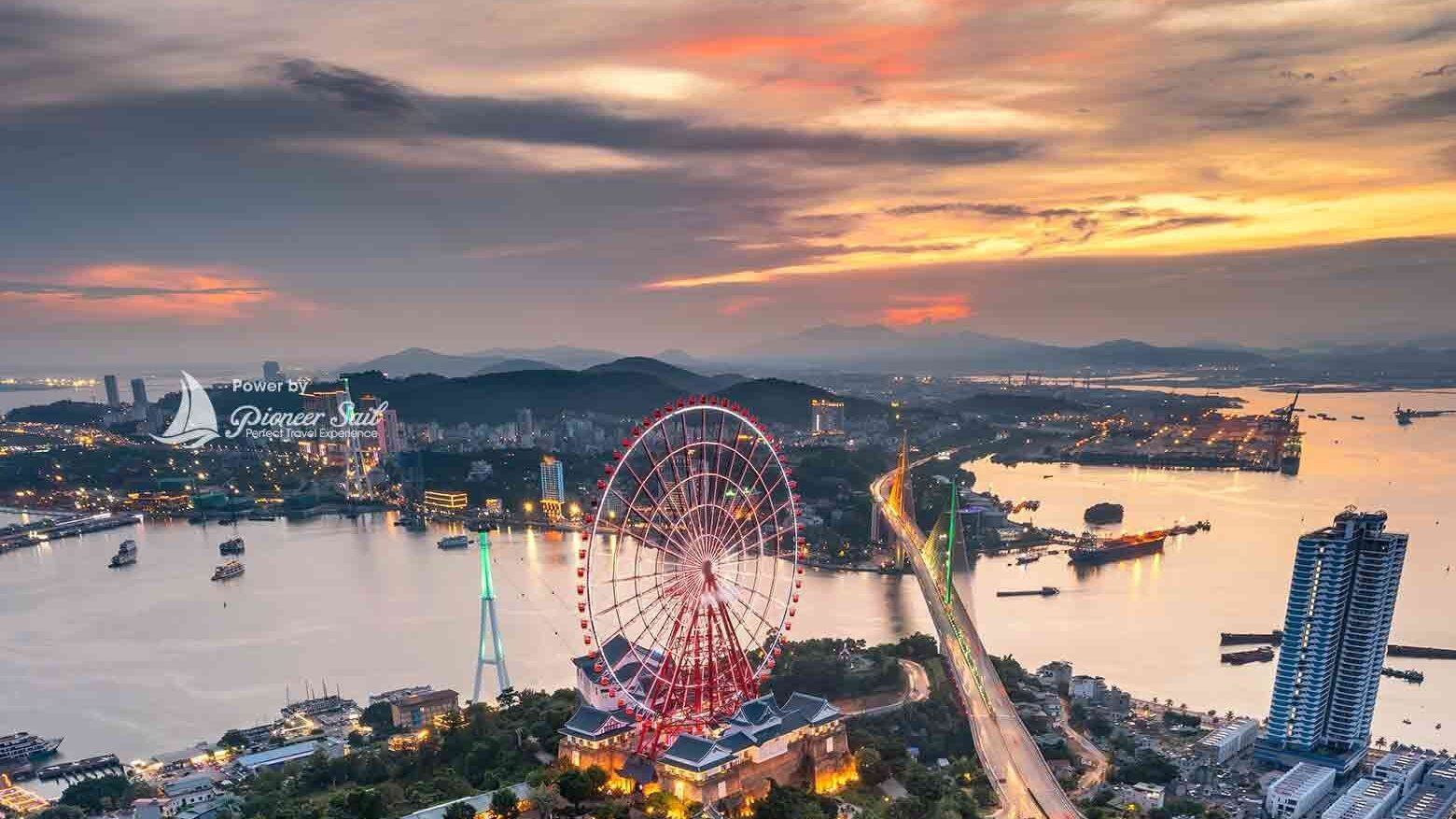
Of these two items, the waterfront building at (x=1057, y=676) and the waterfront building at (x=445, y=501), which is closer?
the waterfront building at (x=1057, y=676)

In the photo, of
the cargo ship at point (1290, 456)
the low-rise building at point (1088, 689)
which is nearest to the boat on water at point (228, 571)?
the low-rise building at point (1088, 689)

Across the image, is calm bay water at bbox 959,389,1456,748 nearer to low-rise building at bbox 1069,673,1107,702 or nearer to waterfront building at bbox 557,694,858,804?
low-rise building at bbox 1069,673,1107,702

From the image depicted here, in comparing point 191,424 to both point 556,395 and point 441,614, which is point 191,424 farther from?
point 441,614

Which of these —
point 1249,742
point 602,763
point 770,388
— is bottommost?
point 1249,742

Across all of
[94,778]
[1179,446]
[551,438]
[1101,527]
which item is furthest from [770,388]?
[94,778]

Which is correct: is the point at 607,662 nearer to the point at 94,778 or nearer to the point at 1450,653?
the point at 94,778

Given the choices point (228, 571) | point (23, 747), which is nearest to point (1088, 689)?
point (23, 747)

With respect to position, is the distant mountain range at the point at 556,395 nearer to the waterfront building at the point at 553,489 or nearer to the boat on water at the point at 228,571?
the waterfront building at the point at 553,489
